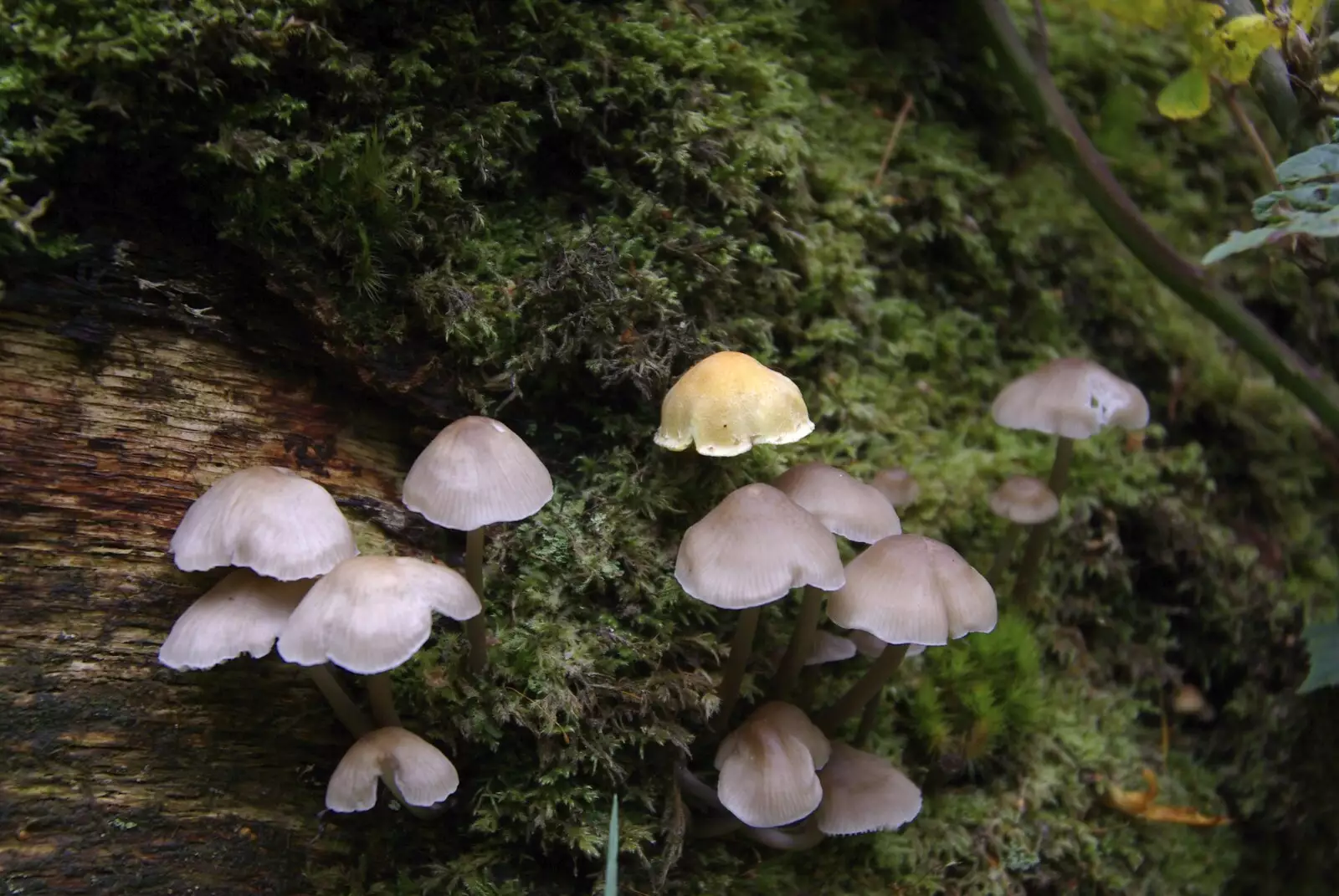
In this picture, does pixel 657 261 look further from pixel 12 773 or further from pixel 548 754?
pixel 12 773

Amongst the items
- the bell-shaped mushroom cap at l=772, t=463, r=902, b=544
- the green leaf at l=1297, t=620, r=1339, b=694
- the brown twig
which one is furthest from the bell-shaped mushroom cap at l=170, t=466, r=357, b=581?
the green leaf at l=1297, t=620, r=1339, b=694

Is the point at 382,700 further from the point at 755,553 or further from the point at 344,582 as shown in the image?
the point at 755,553

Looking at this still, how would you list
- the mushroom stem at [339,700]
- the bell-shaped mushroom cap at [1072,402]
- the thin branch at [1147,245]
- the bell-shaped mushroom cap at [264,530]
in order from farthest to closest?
the thin branch at [1147,245], the bell-shaped mushroom cap at [1072,402], the mushroom stem at [339,700], the bell-shaped mushroom cap at [264,530]

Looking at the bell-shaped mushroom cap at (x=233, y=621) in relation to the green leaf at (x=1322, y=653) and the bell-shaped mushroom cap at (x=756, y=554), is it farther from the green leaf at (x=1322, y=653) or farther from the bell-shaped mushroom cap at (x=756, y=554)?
the green leaf at (x=1322, y=653)

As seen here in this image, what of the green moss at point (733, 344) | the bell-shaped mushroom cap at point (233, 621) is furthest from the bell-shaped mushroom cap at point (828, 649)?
the bell-shaped mushroom cap at point (233, 621)

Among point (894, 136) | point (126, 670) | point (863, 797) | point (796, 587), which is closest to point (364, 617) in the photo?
point (126, 670)

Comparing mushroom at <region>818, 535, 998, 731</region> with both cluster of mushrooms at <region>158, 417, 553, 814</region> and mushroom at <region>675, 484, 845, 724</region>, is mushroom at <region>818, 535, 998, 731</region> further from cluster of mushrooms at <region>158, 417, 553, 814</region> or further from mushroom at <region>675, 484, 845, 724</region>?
cluster of mushrooms at <region>158, 417, 553, 814</region>
